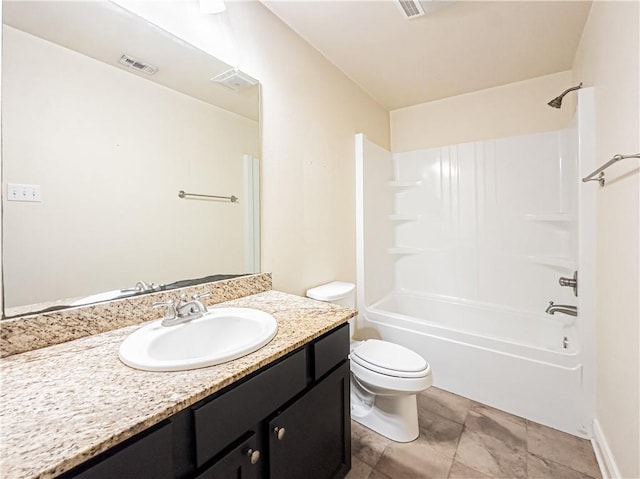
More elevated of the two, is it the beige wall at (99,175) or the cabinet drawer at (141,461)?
the beige wall at (99,175)

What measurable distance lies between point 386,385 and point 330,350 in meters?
0.61

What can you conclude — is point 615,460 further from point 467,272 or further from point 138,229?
point 138,229

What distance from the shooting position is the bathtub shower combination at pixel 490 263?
1.65 meters

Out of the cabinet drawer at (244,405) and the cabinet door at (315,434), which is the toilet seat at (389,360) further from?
the cabinet drawer at (244,405)

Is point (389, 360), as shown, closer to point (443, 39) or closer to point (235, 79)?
point (235, 79)

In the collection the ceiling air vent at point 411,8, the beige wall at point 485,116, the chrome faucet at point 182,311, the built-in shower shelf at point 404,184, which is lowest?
the chrome faucet at point 182,311

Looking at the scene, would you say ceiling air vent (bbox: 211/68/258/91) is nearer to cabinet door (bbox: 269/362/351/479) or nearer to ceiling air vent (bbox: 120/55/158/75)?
ceiling air vent (bbox: 120/55/158/75)

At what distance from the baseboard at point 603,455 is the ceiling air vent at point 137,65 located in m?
2.59

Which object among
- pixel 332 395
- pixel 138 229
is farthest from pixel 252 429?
pixel 138 229

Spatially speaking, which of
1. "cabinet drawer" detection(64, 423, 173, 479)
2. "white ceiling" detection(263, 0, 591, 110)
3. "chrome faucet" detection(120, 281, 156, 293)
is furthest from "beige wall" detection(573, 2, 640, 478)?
"chrome faucet" detection(120, 281, 156, 293)

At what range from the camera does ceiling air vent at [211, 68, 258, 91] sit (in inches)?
55.0

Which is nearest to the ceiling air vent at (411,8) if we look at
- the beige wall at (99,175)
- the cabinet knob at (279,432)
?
the beige wall at (99,175)

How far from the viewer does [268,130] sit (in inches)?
63.5

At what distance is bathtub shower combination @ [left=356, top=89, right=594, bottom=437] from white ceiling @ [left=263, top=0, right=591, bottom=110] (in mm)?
509
